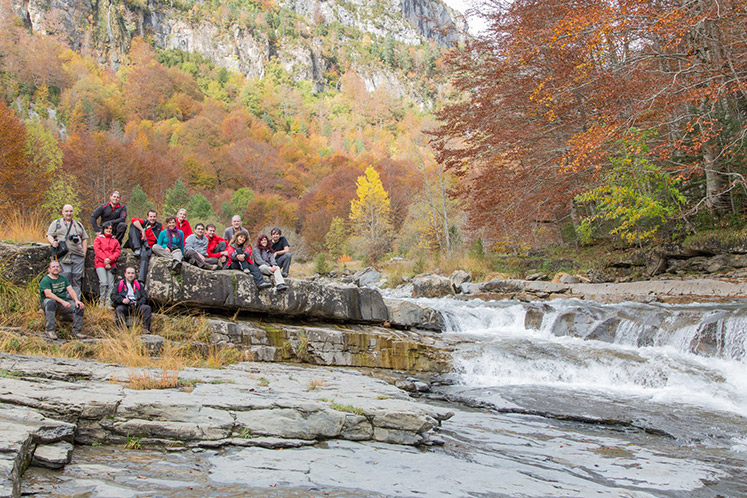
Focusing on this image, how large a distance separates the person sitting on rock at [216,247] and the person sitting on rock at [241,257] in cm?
13

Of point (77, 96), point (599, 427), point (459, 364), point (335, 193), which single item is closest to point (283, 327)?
point (459, 364)

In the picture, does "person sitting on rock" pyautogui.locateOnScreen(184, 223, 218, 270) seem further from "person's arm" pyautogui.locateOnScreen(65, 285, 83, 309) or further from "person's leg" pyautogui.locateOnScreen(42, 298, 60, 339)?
"person's leg" pyautogui.locateOnScreen(42, 298, 60, 339)

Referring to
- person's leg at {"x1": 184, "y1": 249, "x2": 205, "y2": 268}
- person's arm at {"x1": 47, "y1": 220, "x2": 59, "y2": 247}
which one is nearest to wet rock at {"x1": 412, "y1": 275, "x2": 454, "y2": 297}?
person's leg at {"x1": 184, "y1": 249, "x2": 205, "y2": 268}

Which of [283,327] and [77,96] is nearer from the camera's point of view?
[283,327]

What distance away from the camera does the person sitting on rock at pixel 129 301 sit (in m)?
7.79

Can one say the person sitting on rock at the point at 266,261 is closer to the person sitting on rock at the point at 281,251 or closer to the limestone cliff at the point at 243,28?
the person sitting on rock at the point at 281,251

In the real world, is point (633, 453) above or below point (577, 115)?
below

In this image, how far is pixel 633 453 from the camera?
193 inches

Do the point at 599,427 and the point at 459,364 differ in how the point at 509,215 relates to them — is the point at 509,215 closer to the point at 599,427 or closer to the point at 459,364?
the point at 459,364

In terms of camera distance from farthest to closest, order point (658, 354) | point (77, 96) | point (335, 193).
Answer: point (77, 96) → point (335, 193) → point (658, 354)

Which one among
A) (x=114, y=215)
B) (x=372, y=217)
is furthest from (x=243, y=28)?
(x=114, y=215)

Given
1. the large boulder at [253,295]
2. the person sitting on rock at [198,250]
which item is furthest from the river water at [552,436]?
the person sitting on rock at [198,250]

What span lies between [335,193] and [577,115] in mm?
38007

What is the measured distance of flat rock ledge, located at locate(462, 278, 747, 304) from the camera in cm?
1167
